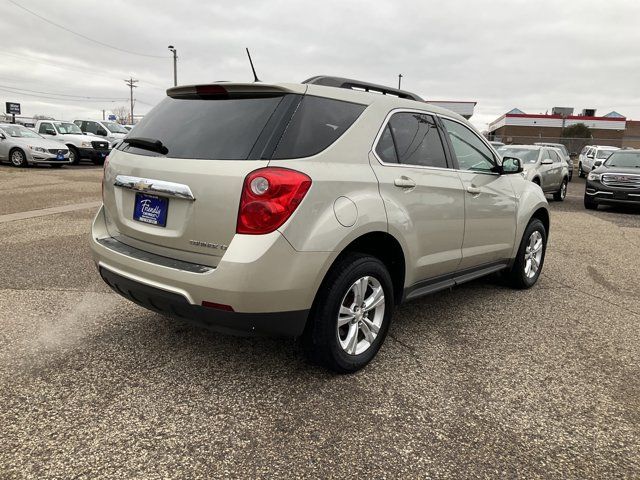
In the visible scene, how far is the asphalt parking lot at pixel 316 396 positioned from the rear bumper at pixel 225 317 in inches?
17.4

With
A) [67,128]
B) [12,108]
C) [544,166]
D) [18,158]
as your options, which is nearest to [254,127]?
[544,166]

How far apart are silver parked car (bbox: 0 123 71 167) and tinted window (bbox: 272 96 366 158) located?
59.7ft

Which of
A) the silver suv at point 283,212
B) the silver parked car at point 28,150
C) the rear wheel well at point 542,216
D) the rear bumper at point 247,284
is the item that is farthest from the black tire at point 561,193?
the silver parked car at point 28,150

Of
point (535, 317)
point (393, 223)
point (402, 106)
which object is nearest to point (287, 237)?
point (393, 223)

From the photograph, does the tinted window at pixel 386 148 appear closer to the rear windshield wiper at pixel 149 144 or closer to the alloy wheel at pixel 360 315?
the alloy wheel at pixel 360 315

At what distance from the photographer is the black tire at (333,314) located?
2902 millimetres

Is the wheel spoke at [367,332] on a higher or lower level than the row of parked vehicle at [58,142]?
lower

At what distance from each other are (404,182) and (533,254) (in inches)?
107

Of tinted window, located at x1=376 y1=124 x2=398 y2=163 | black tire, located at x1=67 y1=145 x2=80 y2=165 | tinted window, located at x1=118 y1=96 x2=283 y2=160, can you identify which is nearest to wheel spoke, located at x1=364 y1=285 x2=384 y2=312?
tinted window, located at x1=376 y1=124 x2=398 y2=163

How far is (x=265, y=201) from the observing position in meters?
2.61

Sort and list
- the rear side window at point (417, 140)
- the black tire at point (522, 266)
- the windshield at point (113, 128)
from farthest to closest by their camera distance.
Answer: the windshield at point (113, 128) → the black tire at point (522, 266) → the rear side window at point (417, 140)

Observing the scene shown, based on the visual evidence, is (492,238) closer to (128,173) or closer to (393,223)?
(393,223)

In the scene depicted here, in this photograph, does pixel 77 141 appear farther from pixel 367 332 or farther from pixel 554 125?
pixel 554 125

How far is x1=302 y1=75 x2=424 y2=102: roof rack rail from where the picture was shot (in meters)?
3.33
